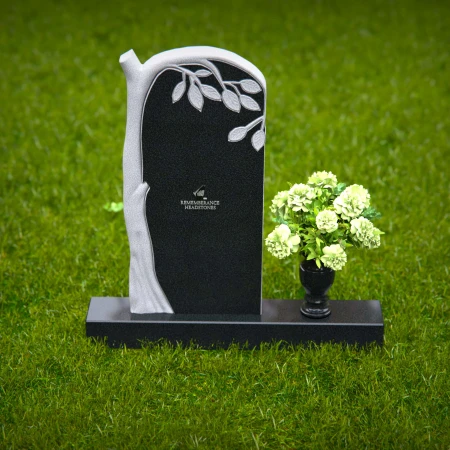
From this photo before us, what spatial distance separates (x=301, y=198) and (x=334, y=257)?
42 cm

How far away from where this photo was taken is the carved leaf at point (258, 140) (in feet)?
14.4

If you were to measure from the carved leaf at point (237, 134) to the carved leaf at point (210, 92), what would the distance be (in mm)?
210

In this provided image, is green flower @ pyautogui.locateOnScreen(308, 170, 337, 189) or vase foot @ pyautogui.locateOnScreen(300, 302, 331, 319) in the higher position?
green flower @ pyautogui.locateOnScreen(308, 170, 337, 189)

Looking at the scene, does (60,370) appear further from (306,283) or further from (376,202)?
(376,202)

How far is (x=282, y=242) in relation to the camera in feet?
14.3

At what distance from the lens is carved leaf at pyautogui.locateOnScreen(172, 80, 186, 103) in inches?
170

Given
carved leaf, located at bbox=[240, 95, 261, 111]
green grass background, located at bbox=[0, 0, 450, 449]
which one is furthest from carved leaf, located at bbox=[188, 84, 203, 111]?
green grass background, located at bbox=[0, 0, 450, 449]

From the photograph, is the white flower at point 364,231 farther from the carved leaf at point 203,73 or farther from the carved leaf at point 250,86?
the carved leaf at point 203,73

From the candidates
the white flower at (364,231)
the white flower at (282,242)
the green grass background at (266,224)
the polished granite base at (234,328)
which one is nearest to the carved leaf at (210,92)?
the white flower at (282,242)

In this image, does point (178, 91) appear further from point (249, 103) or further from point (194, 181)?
point (194, 181)

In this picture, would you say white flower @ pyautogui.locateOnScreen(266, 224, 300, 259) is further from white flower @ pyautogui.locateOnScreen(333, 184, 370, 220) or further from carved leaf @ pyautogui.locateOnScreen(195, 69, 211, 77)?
carved leaf @ pyautogui.locateOnScreen(195, 69, 211, 77)

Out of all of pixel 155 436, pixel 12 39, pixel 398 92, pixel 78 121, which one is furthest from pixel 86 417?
pixel 12 39

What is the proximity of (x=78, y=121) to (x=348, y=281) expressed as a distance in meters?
3.89

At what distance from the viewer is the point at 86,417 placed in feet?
13.2
